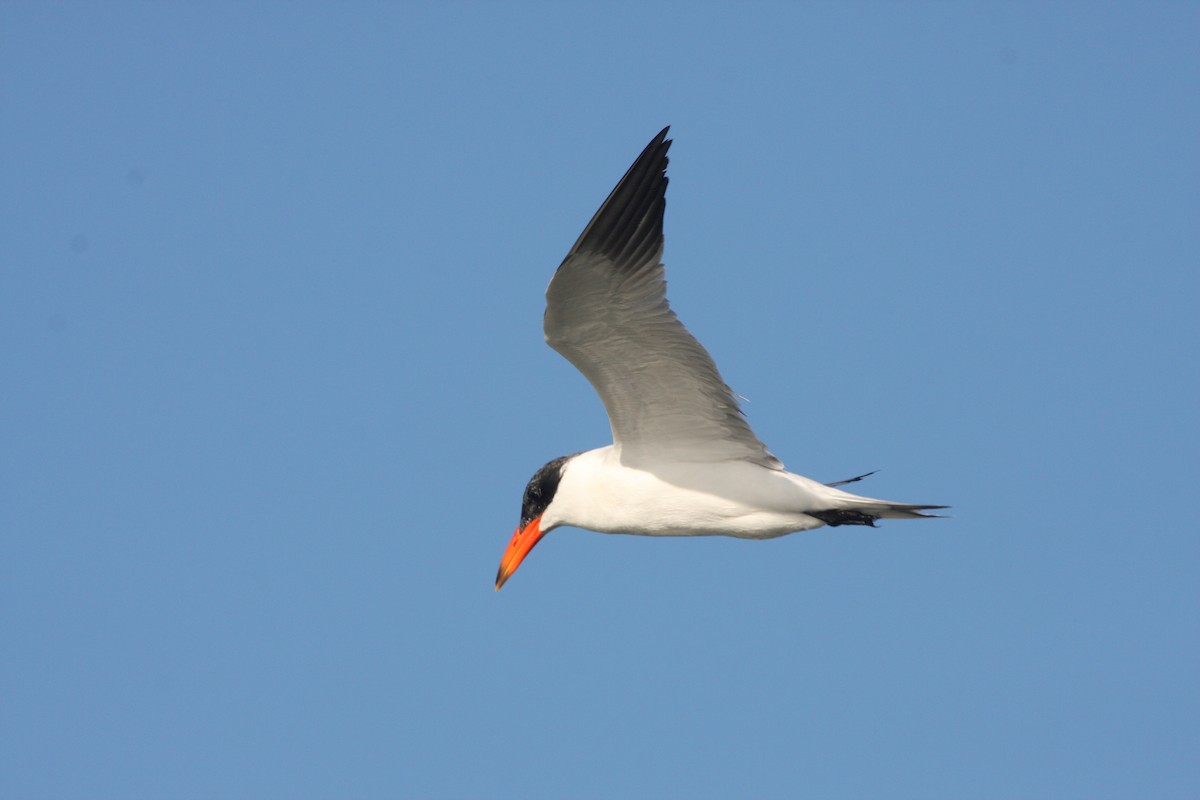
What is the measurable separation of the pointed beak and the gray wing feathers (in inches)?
45.2

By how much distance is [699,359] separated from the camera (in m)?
8.05

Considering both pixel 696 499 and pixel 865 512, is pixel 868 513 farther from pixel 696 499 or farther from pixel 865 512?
pixel 696 499

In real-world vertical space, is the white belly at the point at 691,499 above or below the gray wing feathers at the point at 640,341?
below

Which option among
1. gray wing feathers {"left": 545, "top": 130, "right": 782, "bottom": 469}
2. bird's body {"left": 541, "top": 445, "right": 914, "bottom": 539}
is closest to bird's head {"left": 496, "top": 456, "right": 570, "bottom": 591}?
bird's body {"left": 541, "top": 445, "right": 914, "bottom": 539}

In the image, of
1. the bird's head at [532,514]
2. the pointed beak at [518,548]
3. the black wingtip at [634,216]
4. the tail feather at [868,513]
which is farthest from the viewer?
the pointed beak at [518,548]

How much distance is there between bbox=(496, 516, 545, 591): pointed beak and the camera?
963 cm

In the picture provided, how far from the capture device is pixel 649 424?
862cm

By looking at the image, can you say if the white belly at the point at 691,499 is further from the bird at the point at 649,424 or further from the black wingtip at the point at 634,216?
the black wingtip at the point at 634,216

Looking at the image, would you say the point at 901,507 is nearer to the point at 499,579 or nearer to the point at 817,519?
the point at 817,519

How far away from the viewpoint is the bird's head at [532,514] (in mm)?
9367

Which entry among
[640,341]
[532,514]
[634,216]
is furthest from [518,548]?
[634,216]

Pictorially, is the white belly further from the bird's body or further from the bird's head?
the bird's head

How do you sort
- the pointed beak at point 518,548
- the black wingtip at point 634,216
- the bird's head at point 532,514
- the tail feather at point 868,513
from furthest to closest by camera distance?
the pointed beak at point 518,548 → the bird's head at point 532,514 → the tail feather at point 868,513 → the black wingtip at point 634,216

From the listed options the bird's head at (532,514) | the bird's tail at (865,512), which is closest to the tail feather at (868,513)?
the bird's tail at (865,512)
